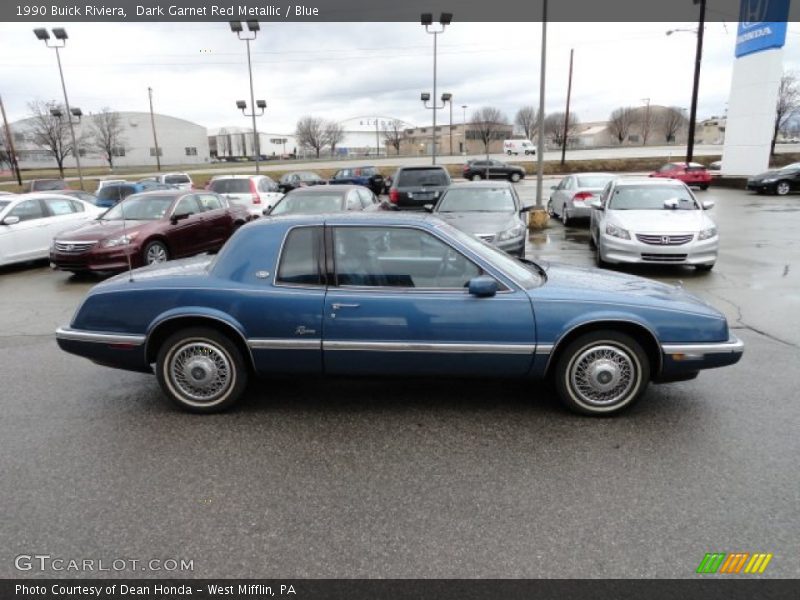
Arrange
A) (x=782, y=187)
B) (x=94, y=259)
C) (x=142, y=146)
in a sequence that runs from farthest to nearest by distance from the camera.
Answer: (x=142, y=146) < (x=782, y=187) < (x=94, y=259)

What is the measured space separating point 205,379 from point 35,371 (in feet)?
7.68

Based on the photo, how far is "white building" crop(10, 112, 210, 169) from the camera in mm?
82938

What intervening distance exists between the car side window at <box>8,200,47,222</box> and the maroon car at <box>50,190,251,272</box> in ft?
7.19

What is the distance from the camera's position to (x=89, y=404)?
4441 millimetres

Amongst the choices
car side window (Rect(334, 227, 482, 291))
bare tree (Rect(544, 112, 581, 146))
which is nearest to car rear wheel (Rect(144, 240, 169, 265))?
car side window (Rect(334, 227, 482, 291))

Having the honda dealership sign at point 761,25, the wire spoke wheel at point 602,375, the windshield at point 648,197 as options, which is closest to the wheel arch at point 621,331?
the wire spoke wheel at point 602,375

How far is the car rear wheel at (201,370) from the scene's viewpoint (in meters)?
4.09

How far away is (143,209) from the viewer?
1062cm

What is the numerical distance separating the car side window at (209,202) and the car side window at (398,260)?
8.21m

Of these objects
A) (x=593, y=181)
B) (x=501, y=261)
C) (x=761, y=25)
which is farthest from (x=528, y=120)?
(x=501, y=261)

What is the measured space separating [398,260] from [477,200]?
6.76 meters

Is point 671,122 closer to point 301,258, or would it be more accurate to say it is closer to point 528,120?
point 528,120

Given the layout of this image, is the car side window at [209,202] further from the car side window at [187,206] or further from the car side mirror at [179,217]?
the car side mirror at [179,217]
